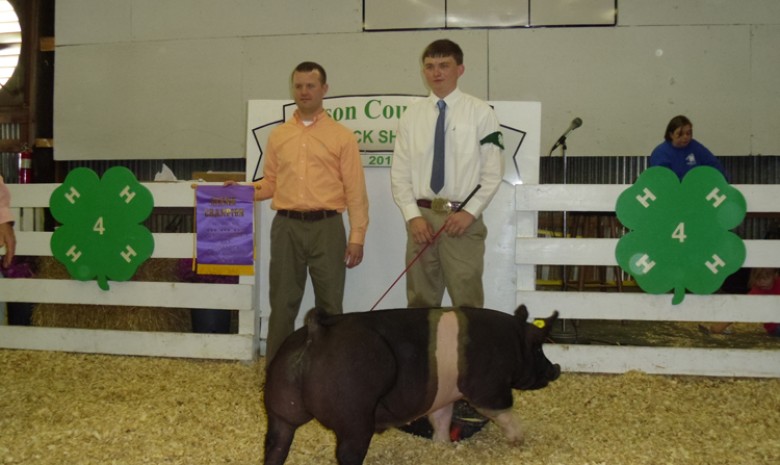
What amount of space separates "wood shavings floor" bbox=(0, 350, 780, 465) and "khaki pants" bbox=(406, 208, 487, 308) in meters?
0.66

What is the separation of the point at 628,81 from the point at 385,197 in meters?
4.26

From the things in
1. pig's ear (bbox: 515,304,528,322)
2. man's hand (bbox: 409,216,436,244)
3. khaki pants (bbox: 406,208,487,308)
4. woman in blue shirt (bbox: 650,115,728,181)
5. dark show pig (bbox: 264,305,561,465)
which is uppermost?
woman in blue shirt (bbox: 650,115,728,181)

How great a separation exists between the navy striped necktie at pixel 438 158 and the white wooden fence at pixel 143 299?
1.60 metres

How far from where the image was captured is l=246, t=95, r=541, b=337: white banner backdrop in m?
4.27

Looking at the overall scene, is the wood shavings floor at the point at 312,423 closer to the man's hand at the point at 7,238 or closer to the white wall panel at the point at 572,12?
the man's hand at the point at 7,238

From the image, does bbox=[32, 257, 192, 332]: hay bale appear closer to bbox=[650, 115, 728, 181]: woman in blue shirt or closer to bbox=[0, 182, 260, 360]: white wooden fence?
bbox=[0, 182, 260, 360]: white wooden fence

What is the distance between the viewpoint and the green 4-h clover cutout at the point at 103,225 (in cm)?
441

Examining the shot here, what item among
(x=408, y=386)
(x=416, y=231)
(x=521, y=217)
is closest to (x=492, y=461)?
(x=408, y=386)

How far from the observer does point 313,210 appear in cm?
380

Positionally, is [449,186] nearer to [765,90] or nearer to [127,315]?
[127,315]

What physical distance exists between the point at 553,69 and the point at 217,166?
4.15 m

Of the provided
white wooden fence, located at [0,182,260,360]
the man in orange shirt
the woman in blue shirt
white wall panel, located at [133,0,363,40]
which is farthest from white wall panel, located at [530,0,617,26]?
white wooden fence, located at [0,182,260,360]

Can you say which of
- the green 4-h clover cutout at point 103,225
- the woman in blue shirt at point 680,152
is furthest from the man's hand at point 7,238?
the woman in blue shirt at point 680,152

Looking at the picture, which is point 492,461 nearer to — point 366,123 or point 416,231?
point 416,231
